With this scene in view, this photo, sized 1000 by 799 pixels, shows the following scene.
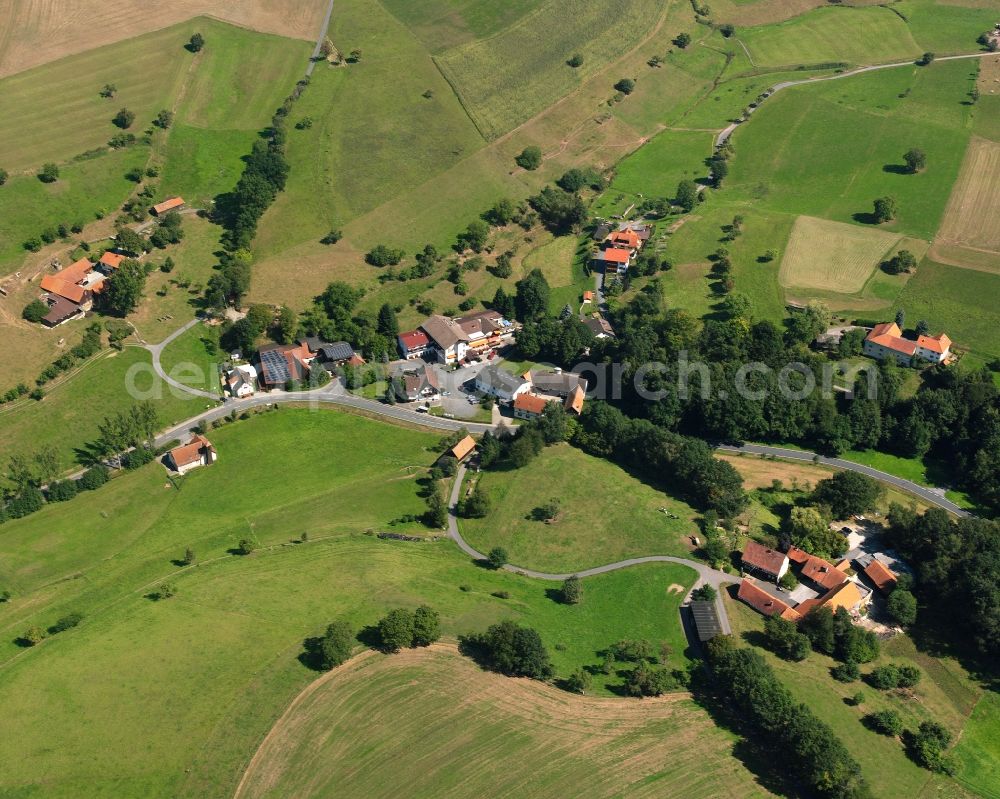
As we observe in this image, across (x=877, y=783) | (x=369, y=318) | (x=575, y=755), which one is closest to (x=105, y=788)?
(x=575, y=755)

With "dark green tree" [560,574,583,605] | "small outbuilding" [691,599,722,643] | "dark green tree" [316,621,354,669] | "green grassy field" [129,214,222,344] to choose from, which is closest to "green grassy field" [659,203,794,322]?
"small outbuilding" [691,599,722,643]

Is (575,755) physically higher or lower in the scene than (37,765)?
lower

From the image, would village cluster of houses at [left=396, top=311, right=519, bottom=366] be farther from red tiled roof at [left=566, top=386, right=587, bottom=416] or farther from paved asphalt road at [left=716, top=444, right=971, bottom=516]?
paved asphalt road at [left=716, top=444, right=971, bottom=516]

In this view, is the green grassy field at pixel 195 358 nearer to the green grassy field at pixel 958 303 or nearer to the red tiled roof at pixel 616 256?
the red tiled roof at pixel 616 256

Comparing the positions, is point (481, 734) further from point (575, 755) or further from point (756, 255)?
point (756, 255)

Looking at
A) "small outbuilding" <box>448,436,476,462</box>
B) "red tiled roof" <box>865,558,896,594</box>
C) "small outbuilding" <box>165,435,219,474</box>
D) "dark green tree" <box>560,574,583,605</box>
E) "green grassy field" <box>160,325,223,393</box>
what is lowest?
"red tiled roof" <box>865,558,896,594</box>

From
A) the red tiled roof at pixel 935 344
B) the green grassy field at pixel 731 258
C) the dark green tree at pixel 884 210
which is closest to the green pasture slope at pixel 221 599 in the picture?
the green grassy field at pixel 731 258
